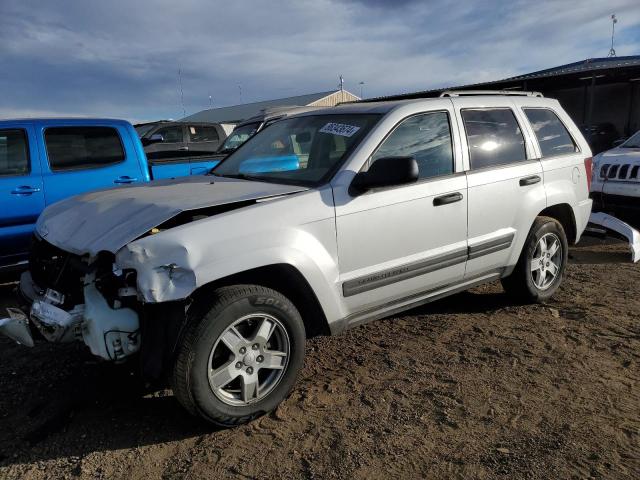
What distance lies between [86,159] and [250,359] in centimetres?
393

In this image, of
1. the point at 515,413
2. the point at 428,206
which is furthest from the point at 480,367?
the point at 428,206

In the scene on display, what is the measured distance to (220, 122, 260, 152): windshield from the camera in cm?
1036

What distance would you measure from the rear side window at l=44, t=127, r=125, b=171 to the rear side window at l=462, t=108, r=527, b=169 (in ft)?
13.0

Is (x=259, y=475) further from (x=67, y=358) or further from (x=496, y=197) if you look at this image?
(x=496, y=197)

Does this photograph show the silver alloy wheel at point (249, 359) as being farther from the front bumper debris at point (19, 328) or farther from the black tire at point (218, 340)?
the front bumper debris at point (19, 328)

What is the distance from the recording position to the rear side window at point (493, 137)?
394 cm

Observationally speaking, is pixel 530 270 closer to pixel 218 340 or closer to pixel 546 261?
pixel 546 261

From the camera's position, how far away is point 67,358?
375cm

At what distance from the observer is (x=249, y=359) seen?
2852 millimetres

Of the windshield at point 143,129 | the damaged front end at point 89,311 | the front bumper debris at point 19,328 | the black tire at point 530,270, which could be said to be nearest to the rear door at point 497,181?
the black tire at point 530,270

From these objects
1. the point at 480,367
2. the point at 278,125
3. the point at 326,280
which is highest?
the point at 278,125

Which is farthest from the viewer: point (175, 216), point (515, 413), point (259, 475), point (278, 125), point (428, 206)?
point (278, 125)

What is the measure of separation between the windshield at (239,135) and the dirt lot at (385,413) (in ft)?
22.8

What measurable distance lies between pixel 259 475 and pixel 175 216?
1382 mm
